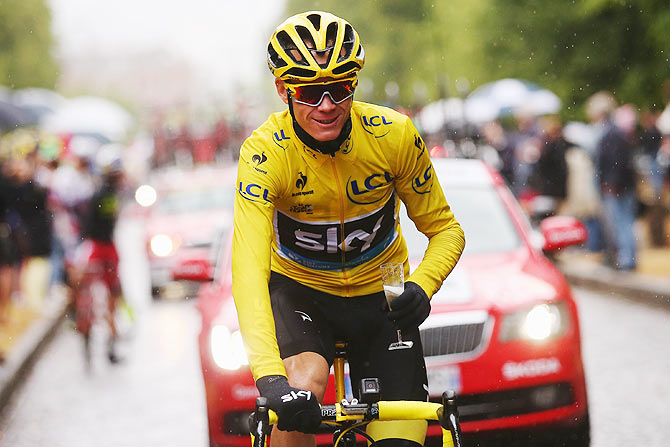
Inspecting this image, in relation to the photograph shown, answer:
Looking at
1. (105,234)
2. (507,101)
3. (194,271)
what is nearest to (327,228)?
(194,271)

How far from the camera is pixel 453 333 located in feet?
17.8

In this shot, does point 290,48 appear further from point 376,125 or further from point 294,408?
point 294,408

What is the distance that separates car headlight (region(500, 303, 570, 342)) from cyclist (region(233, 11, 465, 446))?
171cm

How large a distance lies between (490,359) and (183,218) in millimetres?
10106

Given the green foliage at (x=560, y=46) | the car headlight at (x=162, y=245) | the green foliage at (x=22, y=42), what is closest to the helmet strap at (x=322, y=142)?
the car headlight at (x=162, y=245)

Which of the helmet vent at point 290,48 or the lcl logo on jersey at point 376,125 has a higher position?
the helmet vent at point 290,48

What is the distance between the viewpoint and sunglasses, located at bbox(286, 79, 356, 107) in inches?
132

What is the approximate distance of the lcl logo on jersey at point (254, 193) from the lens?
3.41 metres

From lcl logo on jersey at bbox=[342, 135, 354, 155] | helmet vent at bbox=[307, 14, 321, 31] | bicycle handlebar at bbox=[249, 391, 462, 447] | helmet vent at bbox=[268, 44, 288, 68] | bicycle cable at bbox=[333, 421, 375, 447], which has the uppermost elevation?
helmet vent at bbox=[307, 14, 321, 31]

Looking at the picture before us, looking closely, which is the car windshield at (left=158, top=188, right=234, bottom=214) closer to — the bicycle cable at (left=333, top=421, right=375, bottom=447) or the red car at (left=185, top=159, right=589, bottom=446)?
the red car at (left=185, top=159, right=589, bottom=446)

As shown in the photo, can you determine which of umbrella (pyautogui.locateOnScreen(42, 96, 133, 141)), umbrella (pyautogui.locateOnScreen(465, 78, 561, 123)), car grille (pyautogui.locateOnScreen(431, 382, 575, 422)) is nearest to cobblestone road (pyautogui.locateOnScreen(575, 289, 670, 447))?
car grille (pyautogui.locateOnScreen(431, 382, 575, 422))

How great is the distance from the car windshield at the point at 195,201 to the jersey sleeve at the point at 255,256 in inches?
464

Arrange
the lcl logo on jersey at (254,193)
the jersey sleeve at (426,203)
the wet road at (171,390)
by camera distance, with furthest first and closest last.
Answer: the wet road at (171,390), the jersey sleeve at (426,203), the lcl logo on jersey at (254,193)

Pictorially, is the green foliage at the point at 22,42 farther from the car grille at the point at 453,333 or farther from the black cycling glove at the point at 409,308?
the black cycling glove at the point at 409,308
